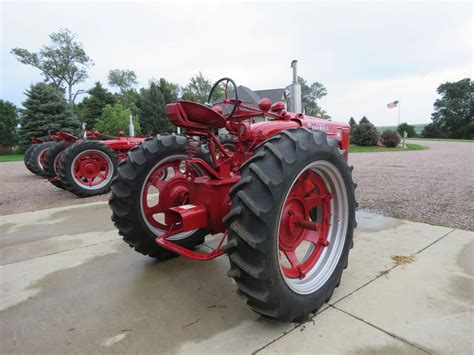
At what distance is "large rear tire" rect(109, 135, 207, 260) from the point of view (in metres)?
2.35

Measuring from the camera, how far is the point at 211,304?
6.40 feet

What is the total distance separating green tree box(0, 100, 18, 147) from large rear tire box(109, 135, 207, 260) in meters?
35.3

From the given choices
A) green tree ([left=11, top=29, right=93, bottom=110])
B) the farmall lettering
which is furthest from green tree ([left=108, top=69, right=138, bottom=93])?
the farmall lettering

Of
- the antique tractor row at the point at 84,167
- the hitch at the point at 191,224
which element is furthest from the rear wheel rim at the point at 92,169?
the hitch at the point at 191,224

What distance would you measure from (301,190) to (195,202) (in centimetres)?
82

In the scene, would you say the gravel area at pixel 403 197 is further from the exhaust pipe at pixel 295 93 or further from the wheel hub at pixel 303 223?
the wheel hub at pixel 303 223

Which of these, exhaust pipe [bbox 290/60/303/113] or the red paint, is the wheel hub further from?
exhaust pipe [bbox 290/60/303/113]

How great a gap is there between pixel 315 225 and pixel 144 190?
1462 millimetres

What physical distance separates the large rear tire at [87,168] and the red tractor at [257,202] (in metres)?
3.59

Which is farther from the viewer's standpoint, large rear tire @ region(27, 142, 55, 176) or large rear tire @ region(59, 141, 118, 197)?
large rear tire @ region(27, 142, 55, 176)

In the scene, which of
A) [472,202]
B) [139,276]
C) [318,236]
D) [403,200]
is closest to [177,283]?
[139,276]

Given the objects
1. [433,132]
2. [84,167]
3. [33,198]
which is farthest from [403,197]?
[433,132]

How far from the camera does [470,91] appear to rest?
4603 centimetres

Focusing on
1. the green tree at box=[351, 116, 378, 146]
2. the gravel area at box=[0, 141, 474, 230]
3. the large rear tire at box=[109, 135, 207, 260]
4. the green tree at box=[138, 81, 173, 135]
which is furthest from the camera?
the green tree at box=[138, 81, 173, 135]
